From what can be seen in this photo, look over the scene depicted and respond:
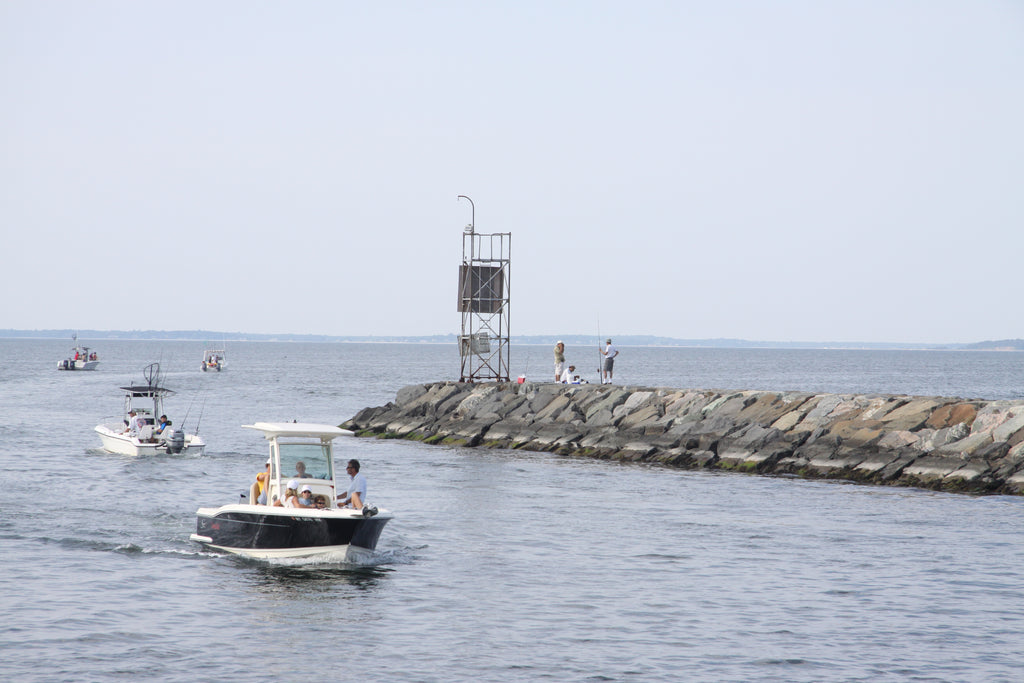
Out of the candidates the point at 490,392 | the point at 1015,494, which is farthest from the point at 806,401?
the point at 490,392

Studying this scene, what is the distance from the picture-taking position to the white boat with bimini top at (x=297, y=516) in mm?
19391

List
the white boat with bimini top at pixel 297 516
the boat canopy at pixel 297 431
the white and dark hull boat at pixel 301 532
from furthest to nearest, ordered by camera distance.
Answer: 1. the boat canopy at pixel 297 431
2. the white boat with bimini top at pixel 297 516
3. the white and dark hull boat at pixel 301 532

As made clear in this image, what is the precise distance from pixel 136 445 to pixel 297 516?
20.2 meters

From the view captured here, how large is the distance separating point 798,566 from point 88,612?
41.3 feet

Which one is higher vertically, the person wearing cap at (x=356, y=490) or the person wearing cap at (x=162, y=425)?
the person wearing cap at (x=356, y=490)

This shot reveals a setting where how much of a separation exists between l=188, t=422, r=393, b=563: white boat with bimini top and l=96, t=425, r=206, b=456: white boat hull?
673 inches

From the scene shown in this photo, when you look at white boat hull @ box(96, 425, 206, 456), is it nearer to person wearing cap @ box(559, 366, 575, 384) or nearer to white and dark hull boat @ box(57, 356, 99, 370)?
person wearing cap @ box(559, 366, 575, 384)

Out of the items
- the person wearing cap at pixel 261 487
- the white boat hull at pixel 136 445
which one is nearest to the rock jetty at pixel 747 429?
the white boat hull at pixel 136 445

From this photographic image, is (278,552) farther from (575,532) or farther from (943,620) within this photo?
(943,620)

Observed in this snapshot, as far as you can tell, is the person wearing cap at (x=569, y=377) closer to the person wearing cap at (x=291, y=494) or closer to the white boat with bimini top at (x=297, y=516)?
the white boat with bimini top at (x=297, y=516)

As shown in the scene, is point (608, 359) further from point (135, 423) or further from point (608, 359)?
point (135, 423)

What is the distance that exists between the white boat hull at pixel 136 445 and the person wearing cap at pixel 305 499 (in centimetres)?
1943

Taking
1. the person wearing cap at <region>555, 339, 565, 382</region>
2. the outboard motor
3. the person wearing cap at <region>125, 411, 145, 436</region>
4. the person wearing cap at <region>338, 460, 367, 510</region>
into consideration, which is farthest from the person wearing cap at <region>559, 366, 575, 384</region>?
the person wearing cap at <region>338, 460, 367, 510</region>

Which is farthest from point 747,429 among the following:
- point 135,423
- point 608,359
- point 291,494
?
point 135,423
